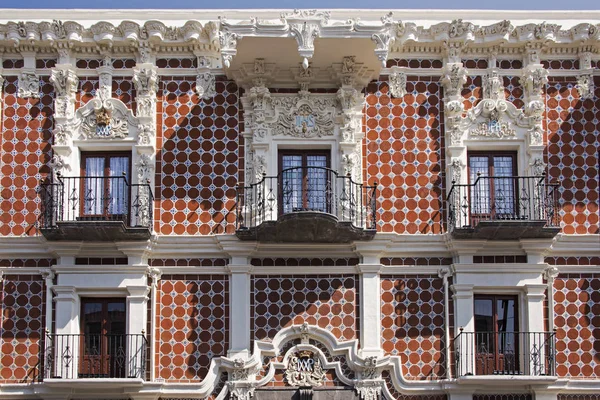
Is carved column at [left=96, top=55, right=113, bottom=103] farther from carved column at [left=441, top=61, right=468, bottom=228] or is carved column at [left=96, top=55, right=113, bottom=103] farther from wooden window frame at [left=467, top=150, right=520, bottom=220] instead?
wooden window frame at [left=467, top=150, right=520, bottom=220]

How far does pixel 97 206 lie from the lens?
23.4 metres

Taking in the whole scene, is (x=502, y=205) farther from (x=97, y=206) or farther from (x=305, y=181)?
(x=97, y=206)

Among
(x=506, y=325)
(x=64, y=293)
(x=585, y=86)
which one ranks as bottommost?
(x=506, y=325)

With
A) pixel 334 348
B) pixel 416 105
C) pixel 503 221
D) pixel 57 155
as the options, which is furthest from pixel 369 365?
pixel 57 155

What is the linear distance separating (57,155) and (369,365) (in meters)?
7.87

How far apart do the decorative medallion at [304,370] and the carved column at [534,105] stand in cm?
608

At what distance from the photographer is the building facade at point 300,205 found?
2261 cm

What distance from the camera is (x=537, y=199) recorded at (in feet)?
75.7

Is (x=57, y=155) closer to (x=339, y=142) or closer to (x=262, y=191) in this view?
(x=262, y=191)

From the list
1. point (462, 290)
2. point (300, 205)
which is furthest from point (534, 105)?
point (300, 205)

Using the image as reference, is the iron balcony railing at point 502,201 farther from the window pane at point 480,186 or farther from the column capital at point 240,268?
the column capital at point 240,268

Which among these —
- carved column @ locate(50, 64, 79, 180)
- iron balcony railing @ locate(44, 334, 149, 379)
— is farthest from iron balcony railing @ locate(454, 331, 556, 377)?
carved column @ locate(50, 64, 79, 180)

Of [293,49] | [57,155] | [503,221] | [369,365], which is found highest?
[293,49]

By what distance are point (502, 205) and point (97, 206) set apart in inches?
336
